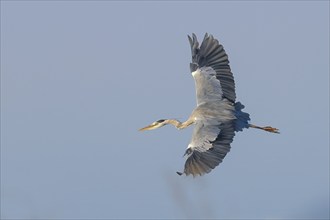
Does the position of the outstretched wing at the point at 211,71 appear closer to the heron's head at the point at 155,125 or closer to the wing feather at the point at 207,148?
the wing feather at the point at 207,148

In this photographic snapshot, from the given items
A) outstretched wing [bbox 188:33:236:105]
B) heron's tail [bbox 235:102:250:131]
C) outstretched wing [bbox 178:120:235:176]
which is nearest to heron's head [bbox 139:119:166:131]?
outstretched wing [bbox 188:33:236:105]

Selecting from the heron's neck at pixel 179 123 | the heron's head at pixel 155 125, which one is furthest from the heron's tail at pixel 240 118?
the heron's head at pixel 155 125

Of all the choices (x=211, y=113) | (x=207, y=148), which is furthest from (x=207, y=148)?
(x=211, y=113)

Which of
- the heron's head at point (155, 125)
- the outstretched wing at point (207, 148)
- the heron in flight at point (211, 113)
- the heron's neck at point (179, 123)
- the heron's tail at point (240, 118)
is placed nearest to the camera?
the outstretched wing at point (207, 148)

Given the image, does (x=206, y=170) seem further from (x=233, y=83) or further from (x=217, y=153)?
(x=233, y=83)

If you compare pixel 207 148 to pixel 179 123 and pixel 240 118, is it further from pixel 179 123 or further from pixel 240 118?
pixel 179 123

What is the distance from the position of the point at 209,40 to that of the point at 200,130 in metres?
3.98

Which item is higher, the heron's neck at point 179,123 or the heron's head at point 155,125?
the heron's neck at point 179,123

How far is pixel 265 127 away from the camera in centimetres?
3625

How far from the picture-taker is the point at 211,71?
33.8 metres

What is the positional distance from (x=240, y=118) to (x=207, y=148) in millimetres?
2255

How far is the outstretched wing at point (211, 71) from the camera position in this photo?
33.0 metres

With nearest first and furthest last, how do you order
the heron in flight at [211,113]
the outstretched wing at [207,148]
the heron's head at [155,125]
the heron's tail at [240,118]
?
the outstretched wing at [207,148]
the heron in flight at [211,113]
the heron's tail at [240,118]
the heron's head at [155,125]

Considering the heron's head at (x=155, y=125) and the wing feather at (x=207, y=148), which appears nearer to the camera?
the wing feather at (x=207, y=148)
